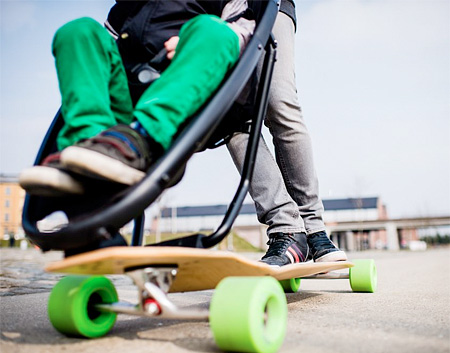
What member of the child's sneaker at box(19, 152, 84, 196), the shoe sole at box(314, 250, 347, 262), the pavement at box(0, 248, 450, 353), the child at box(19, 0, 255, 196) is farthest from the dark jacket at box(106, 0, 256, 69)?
the shoe sole at box(314, 250, 347, 262)

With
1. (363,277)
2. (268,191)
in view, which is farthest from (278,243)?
(363,277)

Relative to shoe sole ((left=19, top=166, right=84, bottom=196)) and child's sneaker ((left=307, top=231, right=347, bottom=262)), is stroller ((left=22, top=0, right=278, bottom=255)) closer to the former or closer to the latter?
shoe sole ((left=19, top=166, right=84, bottom=196))

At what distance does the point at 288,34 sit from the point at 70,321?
178 centimetres

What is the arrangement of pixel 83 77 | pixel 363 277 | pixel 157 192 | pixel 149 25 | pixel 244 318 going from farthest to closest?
pixel 363 277 < pixel 149 25 < pixel 83 77 < pixel 157 192 < pixel 244 318

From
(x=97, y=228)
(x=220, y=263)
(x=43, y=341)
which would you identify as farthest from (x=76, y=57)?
(x=43, y=341)

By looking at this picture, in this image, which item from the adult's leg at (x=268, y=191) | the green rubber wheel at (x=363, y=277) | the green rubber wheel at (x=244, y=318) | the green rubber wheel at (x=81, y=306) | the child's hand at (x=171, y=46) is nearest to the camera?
the green rubber wheel at (x=244, y=318)

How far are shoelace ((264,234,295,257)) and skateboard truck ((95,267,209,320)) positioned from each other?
0.77 m

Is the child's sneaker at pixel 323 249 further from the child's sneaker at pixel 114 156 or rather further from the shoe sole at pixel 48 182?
the shoe sole at pixel 48 182

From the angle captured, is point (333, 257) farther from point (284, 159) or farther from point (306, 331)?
point (306, 331)

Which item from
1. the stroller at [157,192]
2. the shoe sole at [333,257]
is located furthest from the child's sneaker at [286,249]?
the stroller at [157,192]

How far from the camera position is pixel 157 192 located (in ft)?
3.78

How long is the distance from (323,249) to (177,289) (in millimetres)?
971

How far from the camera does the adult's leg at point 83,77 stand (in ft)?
4.08

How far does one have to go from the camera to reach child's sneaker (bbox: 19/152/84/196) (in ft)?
3.51
